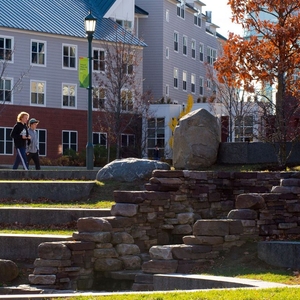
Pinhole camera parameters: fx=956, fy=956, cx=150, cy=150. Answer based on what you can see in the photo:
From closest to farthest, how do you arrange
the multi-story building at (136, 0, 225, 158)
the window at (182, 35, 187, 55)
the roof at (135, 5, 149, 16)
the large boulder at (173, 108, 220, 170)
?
the large boulder at (173, 108, 220, 170) → the multi-story building at (136, 0, 225, 158) → the roof at (135, 5, 149, 16) → the window at (182, 35, 187, 55)

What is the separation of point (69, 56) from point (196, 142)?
3876 cm

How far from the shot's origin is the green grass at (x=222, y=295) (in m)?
10.1

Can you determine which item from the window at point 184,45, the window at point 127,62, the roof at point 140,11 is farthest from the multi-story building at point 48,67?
the window at point 184,45

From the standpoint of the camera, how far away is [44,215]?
57.7 feet

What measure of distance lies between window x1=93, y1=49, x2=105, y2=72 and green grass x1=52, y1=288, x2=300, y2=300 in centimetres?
5247

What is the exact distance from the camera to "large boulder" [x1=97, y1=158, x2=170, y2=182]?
2070 centimetres

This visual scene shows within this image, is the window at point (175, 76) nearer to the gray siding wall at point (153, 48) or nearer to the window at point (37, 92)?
the gray siding wall at point (153, 48)

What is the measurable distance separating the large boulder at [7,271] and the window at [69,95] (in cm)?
4702

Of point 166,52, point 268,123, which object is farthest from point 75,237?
point 166,52

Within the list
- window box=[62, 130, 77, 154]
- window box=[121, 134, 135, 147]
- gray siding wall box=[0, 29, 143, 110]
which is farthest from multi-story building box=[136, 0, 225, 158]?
gray siding wall box=[0, 29, 143, 110]

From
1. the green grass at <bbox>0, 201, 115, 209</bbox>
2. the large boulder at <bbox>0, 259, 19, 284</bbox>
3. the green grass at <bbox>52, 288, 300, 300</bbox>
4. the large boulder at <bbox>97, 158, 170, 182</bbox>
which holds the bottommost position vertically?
the large boulder at <bbox>0, 259, 19, 284</bbox>

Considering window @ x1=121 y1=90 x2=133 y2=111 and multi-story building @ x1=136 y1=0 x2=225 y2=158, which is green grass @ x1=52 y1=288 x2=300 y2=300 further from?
multi-story building @ x1=136 y1=0 x2=225 y2=158

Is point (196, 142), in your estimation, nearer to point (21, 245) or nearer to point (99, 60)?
point (21, 245)

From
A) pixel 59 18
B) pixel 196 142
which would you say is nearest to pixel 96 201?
pixel 196 142
